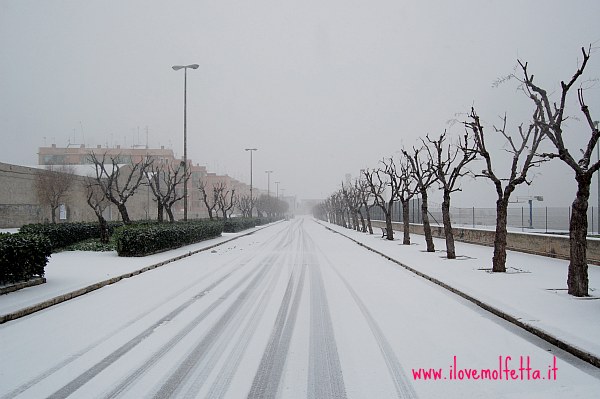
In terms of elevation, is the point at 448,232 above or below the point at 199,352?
above

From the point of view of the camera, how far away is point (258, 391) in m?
4.91

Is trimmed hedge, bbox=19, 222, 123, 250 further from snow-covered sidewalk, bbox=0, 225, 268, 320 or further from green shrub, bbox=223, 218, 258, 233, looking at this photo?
green shrub, bbox=223, 218, 258, 233

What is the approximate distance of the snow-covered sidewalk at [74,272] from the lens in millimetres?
9461

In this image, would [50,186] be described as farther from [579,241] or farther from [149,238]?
[579,241]

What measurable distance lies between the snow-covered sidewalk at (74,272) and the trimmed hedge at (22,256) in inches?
16.3

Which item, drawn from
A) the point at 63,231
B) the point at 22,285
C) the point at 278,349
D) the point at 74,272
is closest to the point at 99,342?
the point at 278,349

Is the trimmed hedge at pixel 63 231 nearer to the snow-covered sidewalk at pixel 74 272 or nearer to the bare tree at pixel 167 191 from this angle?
the snow-covered sidewalk at pixel 74 272

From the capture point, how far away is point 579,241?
9.66 meters

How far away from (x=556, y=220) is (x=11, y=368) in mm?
55647

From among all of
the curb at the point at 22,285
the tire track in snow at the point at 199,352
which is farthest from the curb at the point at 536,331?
the curb at the point at 22,285

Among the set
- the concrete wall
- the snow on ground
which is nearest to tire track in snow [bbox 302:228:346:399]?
the snow on ground

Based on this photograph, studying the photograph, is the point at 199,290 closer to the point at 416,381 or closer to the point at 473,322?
the point at 473,322

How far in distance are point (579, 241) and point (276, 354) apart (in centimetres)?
724

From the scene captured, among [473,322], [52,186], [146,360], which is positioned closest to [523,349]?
[473,322]
